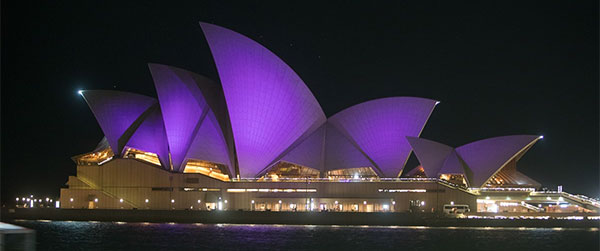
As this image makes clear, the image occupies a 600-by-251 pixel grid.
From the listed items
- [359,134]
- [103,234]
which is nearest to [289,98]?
[359,134]

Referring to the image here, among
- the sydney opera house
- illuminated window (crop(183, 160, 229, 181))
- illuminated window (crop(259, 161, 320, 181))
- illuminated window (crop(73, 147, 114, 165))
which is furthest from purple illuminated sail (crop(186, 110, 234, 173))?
illuminated window (crop(73, 147, 114, 165))

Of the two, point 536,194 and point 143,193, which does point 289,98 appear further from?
point 536,194

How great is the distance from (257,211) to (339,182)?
317 inches

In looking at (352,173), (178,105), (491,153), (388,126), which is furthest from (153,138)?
(491,153)

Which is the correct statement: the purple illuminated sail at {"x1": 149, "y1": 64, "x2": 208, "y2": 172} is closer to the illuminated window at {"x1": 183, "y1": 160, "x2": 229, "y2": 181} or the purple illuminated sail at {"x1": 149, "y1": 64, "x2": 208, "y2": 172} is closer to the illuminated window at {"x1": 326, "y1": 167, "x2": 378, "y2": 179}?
the illuminated window at {"x1": 183, "y1": 160, "x2": 229, "y2": 181}

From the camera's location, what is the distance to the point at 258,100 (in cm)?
5269

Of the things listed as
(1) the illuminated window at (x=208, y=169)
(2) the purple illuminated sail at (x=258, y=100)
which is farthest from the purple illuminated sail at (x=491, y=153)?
(1) the illuminated window at (x=208, y=169)

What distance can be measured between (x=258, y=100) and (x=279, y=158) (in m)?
6.66

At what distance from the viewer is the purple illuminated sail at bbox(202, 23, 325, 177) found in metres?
50.0

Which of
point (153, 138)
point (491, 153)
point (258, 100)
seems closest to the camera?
point (258, 100)

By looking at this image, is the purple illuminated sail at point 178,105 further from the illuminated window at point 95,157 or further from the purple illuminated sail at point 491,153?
the purple illuminated sail at point 491,153

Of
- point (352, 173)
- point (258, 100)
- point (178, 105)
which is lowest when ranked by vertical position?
point (352, 173)

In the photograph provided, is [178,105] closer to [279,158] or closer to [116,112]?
[116,112]

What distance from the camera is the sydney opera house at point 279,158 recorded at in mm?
54438
